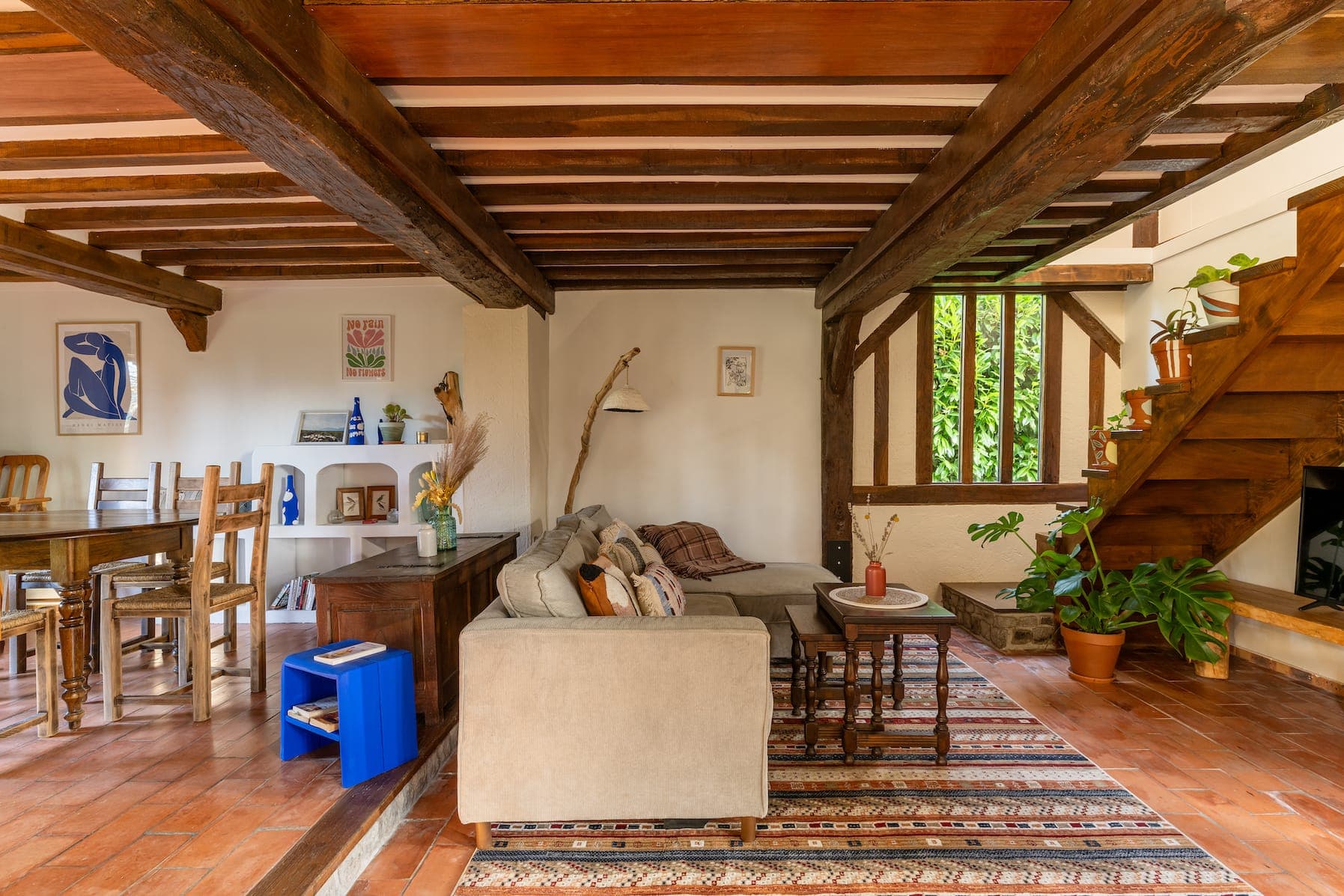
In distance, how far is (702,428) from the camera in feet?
17.0

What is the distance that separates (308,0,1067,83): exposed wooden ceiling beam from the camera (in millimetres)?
1796

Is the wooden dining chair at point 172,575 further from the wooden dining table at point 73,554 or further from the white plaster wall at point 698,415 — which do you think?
the white plaster wall at point 698,415

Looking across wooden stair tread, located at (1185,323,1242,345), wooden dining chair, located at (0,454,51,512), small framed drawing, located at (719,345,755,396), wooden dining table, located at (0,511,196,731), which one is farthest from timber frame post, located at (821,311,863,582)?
wooden dining chair, located at (0,454,51,512)

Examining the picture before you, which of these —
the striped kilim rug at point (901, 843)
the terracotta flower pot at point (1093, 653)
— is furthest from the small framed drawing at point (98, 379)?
the terracotta flower pot at point (1093, 653)

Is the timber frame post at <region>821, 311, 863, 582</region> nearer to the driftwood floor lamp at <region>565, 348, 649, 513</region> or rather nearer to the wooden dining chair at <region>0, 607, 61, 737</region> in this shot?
the driftwood floor lamp at <region>565, 348, 649, 513</region>

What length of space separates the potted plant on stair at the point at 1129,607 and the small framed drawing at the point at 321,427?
480 cm

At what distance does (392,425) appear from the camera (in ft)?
16.1

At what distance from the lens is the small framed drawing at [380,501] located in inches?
201

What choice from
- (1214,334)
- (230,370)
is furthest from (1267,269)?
(230,370)

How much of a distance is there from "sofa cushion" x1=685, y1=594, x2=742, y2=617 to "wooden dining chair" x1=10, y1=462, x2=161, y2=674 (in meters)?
2.93

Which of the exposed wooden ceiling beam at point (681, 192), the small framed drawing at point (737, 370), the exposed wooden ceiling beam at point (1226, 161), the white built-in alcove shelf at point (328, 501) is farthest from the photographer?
the small framed drawing at point (737, 370)

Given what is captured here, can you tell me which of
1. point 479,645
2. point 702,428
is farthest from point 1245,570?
point 479,645

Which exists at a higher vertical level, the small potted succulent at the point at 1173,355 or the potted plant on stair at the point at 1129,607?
the small potted succulent at the point at 1173,355

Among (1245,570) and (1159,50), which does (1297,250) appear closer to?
(1159,50)
